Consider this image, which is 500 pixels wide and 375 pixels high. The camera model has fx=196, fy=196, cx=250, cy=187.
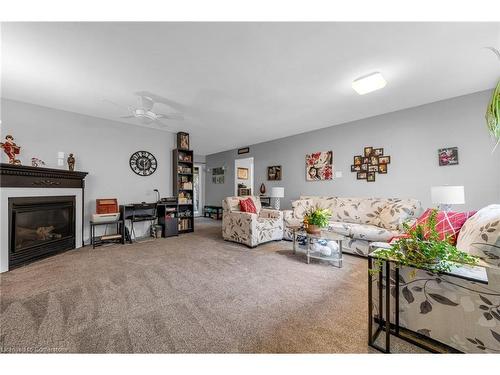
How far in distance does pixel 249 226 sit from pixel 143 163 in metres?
2.83

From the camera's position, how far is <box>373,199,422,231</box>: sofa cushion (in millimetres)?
3156

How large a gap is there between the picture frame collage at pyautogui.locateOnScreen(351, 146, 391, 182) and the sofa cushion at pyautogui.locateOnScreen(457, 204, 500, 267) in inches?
90.1

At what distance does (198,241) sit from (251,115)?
269cm

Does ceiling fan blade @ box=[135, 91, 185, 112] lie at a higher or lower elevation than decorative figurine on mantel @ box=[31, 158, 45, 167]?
higher

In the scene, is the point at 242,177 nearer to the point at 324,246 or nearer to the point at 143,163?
the point at 143,163

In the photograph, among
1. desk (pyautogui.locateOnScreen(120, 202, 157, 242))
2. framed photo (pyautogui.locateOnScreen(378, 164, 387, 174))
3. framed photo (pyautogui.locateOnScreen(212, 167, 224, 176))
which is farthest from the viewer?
framed photo (pyautogui.locateOnScreen(212, 167, 224, 176))

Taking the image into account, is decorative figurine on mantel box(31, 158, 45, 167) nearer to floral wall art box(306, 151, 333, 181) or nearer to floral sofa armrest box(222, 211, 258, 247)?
floral sofa armrest box(222, 211, 258, 247)

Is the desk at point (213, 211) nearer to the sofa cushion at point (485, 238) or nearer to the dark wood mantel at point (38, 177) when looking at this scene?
the dark wood mantel at point (38, 177)

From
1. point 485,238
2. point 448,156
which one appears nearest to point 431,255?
point 485,238

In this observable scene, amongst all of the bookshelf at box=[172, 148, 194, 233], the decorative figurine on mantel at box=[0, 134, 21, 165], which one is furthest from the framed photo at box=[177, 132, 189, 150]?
the decorative figurine on mantel at box=[0, 134, 21, 165]

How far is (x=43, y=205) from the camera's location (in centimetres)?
296

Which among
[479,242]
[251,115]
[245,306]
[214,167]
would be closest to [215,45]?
[251,115]

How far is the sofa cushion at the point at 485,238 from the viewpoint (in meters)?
1.23

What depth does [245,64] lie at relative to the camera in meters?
2.16
